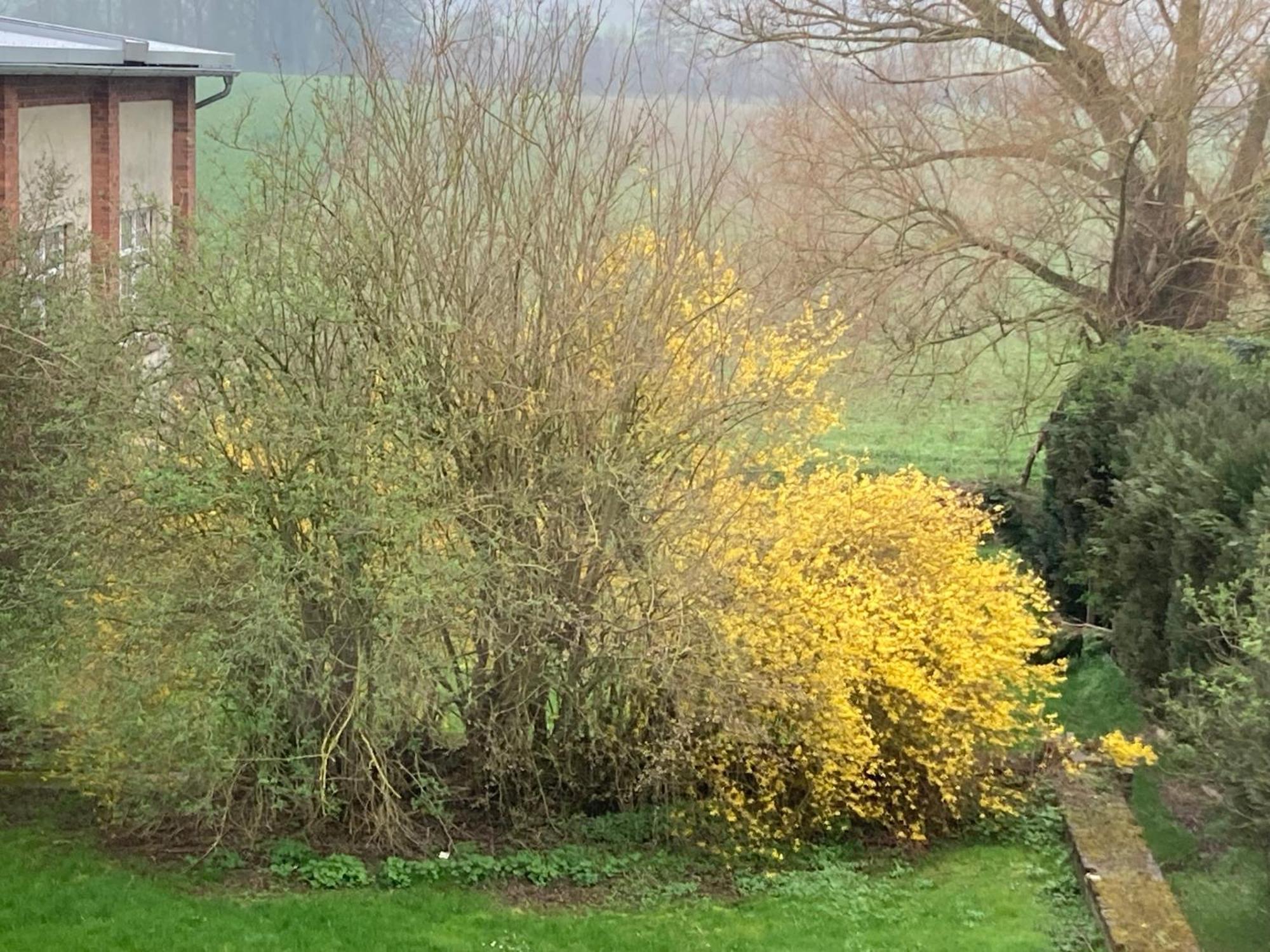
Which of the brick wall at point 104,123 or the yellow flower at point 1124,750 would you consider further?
the brick wall at point 104,123

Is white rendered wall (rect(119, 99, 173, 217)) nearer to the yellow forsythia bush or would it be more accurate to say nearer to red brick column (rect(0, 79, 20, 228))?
red brick column (rect(0, 79, 20, 228))

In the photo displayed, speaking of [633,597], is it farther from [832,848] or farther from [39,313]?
[39,313]

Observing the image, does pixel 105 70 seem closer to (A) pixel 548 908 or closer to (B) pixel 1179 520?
(A) pixel 548 908

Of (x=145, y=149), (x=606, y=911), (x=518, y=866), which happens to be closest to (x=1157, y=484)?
(x=606, y=911)

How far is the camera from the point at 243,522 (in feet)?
29.9

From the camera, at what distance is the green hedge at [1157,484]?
10.9 meters

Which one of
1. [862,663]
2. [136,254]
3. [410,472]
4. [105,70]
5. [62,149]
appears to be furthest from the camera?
[105,70]

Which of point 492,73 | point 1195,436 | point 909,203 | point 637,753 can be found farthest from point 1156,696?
point 909,203

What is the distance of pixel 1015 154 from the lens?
751 inches

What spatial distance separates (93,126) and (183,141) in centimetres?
309

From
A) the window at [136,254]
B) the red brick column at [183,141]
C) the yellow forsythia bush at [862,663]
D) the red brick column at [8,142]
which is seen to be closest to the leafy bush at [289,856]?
the yellow forsythia bush at [862,663]

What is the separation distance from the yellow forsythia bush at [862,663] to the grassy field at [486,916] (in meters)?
0.72

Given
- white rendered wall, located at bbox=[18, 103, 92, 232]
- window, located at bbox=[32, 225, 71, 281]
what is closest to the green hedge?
window, located at bbox=[32, 225, 71, 281]

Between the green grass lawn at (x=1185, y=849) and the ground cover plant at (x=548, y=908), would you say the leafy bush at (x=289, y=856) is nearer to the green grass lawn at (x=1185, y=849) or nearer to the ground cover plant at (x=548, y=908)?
the ground cover plant at (x=548, y=908)
